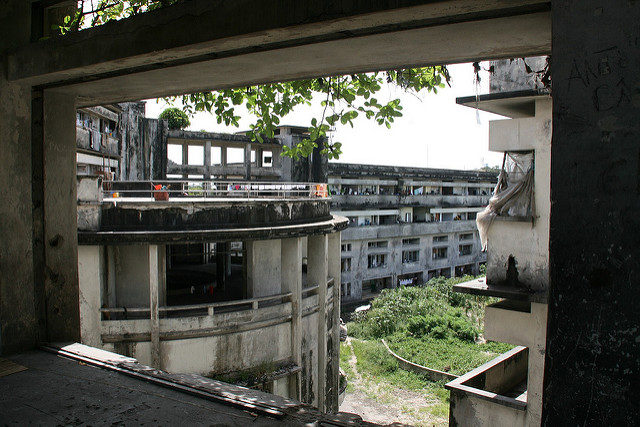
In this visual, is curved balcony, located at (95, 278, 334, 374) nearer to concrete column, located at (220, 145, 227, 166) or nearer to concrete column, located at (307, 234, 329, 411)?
concrete column, located at (307, 234, 329, 411)

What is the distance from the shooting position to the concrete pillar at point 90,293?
28.1 feet

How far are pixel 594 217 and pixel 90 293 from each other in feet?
28.4

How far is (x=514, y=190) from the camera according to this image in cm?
709

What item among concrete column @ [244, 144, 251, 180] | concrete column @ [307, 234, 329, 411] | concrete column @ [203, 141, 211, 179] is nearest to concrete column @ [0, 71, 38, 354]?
concrete column @ [307, 234, 329, 411]

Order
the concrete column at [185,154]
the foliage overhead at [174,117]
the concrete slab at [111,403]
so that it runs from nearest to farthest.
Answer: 1. the concrete slab at [111,403]
2. the foliage overhead at [174,117]
3. the concrete column at [185,154]

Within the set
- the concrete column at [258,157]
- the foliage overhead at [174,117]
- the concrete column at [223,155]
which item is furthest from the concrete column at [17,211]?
the concrete column at [258,157]

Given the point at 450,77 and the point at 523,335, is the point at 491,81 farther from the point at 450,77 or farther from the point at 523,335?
the point at 523,335

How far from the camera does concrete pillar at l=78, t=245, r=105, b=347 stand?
338 inches

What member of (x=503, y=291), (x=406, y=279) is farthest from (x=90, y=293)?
(x=406, y=279)

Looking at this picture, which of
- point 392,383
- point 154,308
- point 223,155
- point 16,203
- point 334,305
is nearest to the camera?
point 16,203

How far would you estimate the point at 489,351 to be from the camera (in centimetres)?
2092

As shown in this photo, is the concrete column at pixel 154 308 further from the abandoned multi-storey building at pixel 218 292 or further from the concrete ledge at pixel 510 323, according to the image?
the concrete ledge at pixel 510 323

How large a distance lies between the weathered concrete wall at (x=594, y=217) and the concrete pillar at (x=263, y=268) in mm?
8652

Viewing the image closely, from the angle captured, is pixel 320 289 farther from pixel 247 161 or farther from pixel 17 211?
pixel 247 161
